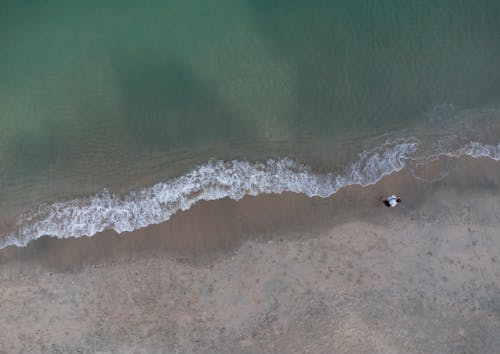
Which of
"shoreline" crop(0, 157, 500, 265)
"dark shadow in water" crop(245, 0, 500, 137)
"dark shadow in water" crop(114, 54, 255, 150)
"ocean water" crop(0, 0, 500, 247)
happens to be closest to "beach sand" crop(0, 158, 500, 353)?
"shoreline" crop(0, 157, 500, 265)

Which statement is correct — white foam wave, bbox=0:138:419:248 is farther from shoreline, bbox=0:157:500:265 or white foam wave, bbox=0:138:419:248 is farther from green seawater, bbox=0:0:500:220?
green seawater, bbox=0:0:500:220

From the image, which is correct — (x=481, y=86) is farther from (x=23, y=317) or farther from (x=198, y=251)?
(x=23, y=317)

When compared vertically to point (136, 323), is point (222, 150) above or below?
above

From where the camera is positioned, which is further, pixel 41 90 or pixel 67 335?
pixel 41 90

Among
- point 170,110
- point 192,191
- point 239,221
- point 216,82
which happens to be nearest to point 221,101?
point 216,82

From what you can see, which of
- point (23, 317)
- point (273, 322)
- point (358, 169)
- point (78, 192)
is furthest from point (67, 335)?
point (358, 169)

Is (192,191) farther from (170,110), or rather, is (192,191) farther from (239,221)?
(170,110)
